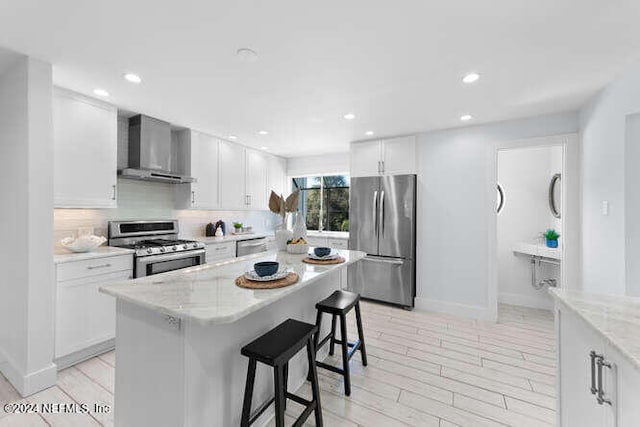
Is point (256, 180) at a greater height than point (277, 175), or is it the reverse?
point (277, 175)

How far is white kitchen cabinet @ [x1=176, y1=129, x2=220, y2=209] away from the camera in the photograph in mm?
3773

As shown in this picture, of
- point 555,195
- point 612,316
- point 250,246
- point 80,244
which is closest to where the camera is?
point 612,316

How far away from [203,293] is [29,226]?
5.65 ft

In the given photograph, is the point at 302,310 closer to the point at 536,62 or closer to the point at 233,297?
the point at 233,297

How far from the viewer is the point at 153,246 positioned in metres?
3.02

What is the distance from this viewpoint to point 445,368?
2367mm

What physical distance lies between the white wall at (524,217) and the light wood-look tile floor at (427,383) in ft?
2.80

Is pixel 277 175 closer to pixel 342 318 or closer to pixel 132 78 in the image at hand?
pixel 132 78

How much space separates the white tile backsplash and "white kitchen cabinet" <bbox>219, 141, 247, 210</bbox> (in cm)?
39

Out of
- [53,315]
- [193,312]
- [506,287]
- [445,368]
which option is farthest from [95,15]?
[506,287]

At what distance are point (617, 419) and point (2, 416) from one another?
3264 millimetres

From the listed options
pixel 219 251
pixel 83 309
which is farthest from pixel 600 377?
pixel 219 251

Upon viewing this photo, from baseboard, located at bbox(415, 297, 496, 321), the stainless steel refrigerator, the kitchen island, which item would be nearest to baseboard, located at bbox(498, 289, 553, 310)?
baseboard, located at bbox(415, 297, 496, 321)

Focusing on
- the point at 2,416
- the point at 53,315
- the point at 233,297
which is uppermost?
the point at 233,297
